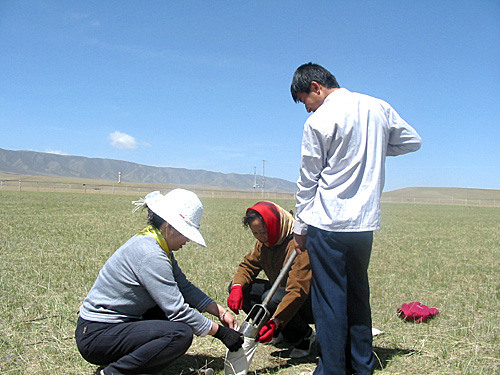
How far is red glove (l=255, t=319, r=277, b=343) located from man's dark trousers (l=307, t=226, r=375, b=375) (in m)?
0.40

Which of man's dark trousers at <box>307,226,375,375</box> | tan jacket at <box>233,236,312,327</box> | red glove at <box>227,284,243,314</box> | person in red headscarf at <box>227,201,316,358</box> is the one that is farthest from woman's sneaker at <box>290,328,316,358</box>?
man's dark trousers at <box>307,226,375,375</box>

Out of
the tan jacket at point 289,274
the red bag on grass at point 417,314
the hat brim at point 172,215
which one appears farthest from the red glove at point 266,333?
the red bag on grass at point 417,314

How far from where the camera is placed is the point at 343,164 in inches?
111

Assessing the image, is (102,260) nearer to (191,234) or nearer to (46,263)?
(46,263)

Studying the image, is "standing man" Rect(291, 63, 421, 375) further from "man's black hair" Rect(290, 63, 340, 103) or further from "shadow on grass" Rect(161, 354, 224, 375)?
"shadow on grass" Rect(161, 354, 224, 375)

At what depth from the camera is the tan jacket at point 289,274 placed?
3354 millimetres

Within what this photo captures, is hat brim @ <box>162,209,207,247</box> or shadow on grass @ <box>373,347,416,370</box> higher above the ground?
hat brim @ <box>162,209,207,247</box>

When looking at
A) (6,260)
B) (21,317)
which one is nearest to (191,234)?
(21,317)

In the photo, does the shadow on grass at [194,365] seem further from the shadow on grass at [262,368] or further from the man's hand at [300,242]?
the man's hand at [300,242]

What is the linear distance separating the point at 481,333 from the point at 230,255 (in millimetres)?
5468

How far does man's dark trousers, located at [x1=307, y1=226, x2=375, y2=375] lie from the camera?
2.84 m

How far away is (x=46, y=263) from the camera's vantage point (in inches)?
276

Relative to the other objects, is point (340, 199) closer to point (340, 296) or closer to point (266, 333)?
point (340, 296)

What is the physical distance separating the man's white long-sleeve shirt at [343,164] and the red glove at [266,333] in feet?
Answer: 2.93
